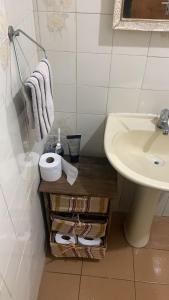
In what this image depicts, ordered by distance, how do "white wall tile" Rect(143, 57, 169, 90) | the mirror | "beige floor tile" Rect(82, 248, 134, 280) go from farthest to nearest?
"beige floor tile" Rect(82, 248, 134, 280) → "white wall tile" Rect(143, 57, 169, 90) → the mirror

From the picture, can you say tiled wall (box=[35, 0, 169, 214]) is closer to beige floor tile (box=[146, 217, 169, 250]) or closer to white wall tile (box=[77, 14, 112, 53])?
white wall tile (box=[77, 14, 112, 53])

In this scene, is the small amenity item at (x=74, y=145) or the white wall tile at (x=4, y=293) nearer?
the white wall tile at (x=4, y=293)

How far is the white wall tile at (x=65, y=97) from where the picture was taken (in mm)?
1204

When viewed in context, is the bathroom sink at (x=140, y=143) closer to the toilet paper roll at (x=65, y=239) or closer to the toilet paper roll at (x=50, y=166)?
the toilet paper roll at (x=50, y=166)

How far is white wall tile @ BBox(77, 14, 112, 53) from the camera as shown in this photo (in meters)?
1.00

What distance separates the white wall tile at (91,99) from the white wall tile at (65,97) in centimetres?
3

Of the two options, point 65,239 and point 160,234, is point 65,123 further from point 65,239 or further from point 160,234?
point 160,234

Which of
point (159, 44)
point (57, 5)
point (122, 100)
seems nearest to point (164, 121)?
point (122, 100)

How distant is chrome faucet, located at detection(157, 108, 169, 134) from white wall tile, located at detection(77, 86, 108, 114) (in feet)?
0.92

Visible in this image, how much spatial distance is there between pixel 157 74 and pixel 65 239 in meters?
1.03

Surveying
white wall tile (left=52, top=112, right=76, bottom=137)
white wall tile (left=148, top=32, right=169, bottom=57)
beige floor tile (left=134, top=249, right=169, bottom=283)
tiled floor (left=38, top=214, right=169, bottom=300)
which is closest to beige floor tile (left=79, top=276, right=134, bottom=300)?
tiled floor (left=38, top=214, right=169, bottom=300)

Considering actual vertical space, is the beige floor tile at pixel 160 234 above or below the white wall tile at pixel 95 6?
below

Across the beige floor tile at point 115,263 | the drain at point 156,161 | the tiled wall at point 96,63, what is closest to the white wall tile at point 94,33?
the tiled wall at point 96,63

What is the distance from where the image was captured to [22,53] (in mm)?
896
